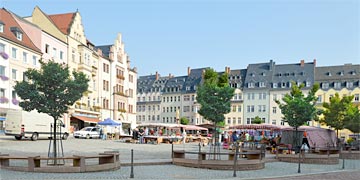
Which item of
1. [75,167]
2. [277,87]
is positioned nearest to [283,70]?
[277,87]

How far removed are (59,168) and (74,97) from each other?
12.1ft

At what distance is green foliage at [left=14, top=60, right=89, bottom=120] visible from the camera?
16500mm

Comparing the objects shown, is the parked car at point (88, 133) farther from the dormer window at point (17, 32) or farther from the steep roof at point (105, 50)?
the steep roof at point (105, 50)

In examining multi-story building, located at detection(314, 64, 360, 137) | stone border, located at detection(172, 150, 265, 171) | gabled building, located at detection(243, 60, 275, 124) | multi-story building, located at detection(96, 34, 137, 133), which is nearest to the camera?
stone border, located at detection(172, 150, 265, 171)

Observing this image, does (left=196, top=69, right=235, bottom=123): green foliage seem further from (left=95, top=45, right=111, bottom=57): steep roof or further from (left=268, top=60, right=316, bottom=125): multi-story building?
(left=268, top=60, right=316, bottom=125): multi-story building

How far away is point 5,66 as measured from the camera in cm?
4200

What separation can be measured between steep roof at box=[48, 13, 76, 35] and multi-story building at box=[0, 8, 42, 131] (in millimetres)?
7006

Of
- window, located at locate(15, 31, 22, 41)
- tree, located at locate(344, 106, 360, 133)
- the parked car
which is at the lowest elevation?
the parked car

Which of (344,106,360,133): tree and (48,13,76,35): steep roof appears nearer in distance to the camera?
(344,106,360,133): tree

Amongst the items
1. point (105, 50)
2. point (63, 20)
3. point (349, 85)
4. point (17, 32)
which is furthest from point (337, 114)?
point (349, 85)

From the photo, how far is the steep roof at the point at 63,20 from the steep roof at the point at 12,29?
7020mm

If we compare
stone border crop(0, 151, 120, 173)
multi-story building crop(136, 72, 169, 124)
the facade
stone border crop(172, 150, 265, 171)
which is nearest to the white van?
the facade

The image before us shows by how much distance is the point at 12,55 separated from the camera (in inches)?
1702

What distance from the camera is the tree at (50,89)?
54.1 feet
